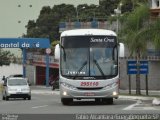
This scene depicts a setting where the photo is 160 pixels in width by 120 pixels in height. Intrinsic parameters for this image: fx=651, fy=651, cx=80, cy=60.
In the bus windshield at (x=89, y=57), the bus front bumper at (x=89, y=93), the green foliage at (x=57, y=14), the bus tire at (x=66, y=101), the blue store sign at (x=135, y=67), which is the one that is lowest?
the bus tire at (x=66, y=101)

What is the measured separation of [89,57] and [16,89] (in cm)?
1321

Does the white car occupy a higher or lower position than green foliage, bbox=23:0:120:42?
lower

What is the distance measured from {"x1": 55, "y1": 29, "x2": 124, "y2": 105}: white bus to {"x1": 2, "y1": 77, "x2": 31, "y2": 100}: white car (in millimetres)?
12253

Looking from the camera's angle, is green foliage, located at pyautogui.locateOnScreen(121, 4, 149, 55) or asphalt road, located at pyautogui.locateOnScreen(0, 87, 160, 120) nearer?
asphalt road, located at pyautogui.locateOnScreen(0, 87, 160, 120)

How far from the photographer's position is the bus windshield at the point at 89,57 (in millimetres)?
31453

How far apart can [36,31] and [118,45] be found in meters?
87.5

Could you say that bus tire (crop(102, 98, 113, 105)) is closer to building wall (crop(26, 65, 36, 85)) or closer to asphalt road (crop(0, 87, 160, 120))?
asphalt road (crop(0, 87, 160, 120))

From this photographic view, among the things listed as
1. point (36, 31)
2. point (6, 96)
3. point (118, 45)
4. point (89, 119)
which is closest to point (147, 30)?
point (6, 96)

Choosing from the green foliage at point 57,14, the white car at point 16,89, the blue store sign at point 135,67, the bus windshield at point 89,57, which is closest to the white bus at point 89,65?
the bus windshield at point 89,57

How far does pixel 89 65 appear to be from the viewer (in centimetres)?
3158

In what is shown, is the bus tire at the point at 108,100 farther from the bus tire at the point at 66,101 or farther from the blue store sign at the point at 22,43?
the blue store sign at the point at 22,43

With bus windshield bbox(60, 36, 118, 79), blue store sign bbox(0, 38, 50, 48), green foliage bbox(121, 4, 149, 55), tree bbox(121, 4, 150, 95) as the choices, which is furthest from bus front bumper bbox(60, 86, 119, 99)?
blue store sign bbox(0, 38, 50, 48)

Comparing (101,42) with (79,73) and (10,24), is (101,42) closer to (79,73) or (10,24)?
(79,73)

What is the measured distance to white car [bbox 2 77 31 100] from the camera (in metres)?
43.8
